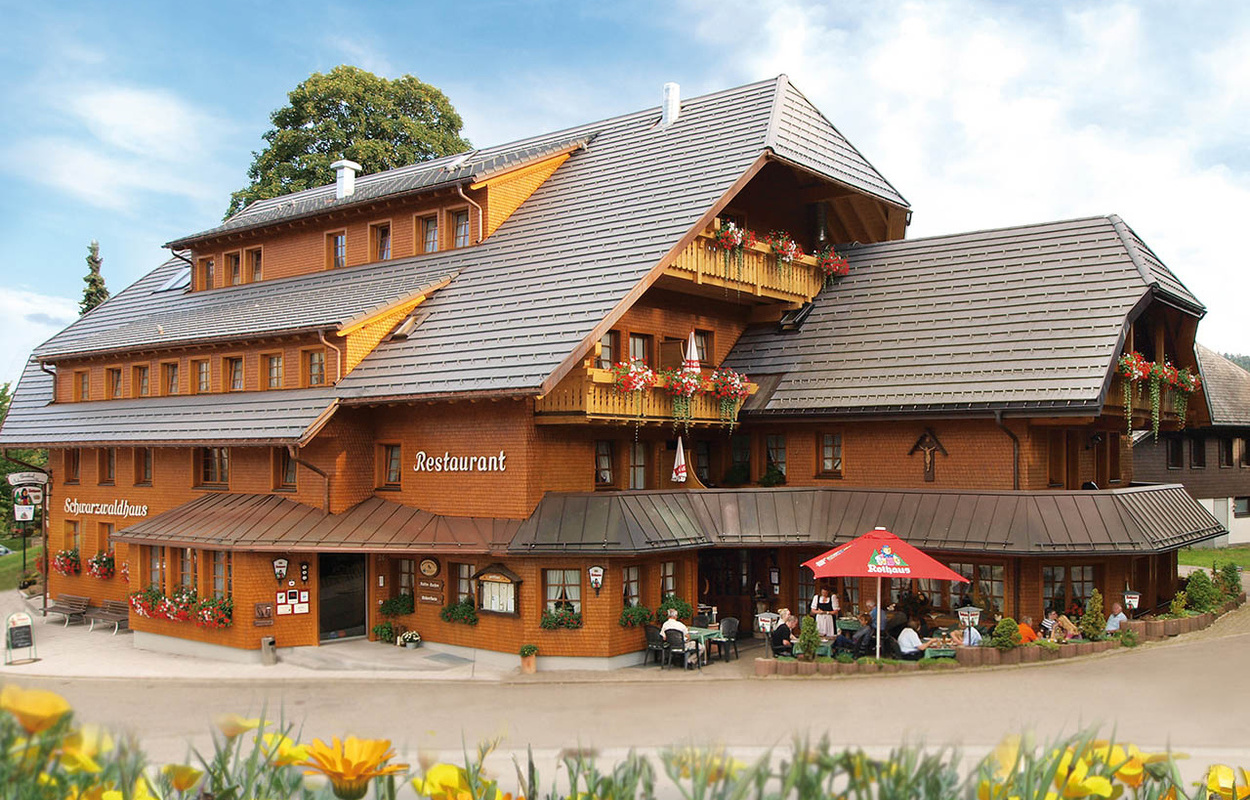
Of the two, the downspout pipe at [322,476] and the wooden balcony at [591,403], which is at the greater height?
the wooden balcony at [591,403]

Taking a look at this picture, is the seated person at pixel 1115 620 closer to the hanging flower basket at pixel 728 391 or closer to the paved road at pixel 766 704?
the paved road at pixel 766 704

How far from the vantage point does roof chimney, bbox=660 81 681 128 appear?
28.0m

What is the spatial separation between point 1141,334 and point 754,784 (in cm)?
2588

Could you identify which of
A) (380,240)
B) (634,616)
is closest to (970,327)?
(634,616)

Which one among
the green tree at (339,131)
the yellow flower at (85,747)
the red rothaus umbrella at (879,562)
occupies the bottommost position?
the red rothaus umbrella at (879,562)

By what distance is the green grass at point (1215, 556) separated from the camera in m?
36.7

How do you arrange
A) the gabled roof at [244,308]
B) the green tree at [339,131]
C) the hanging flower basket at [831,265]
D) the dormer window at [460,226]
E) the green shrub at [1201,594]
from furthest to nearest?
the green tree at [339,131] → the dormer window at [460,226] → the hanging flower basket at [831,265] → the gabled roof at [244,308] → the green shrub at [1201,594]

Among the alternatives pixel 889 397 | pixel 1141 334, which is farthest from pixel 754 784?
pixel 1141 334

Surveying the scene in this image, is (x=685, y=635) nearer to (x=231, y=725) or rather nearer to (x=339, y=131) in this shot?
(x=231, y=725)

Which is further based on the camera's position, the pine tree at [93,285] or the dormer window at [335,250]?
the pine tree at [93,285]

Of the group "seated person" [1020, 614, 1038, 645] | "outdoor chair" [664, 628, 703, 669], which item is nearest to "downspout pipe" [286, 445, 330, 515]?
"outdoor chair" [664, 628, 703, 669]

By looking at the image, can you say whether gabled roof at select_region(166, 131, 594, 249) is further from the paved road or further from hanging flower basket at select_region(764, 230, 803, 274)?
the paved road

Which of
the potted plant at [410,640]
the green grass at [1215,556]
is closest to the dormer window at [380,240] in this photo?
the potted plant at [410,640]

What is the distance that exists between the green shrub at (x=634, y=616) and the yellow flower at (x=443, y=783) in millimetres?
17535
